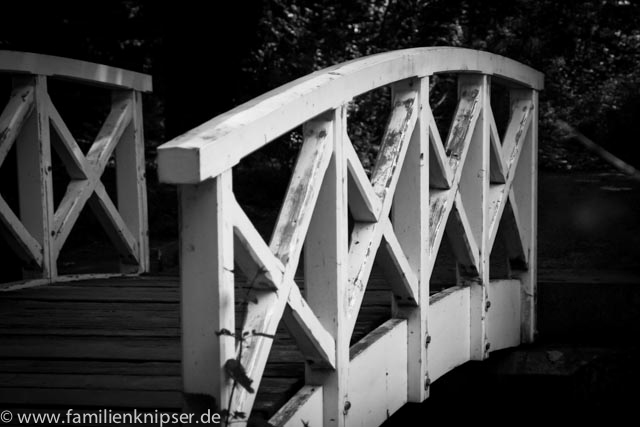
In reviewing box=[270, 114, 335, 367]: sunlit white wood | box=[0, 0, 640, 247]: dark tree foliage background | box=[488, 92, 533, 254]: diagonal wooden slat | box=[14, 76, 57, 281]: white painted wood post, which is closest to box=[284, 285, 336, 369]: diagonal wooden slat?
box=[270, 114, 335, 367]: sunlit white wood

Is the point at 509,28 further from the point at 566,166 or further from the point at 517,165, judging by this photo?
the point at 517,165

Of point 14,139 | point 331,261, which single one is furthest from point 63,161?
point 331,261

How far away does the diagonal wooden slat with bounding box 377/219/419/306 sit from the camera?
325cm

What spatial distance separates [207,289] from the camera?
2.14 metres

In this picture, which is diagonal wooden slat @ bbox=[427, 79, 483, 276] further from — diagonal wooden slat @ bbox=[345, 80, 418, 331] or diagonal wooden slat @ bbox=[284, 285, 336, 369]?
diagonal wooden slat @ bbox=[284, 285, 336, 369]

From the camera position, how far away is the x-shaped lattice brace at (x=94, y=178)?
16.1 ft

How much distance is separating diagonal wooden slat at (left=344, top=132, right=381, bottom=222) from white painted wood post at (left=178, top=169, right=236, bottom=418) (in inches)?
31.2

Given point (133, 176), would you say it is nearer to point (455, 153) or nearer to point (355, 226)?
point (455, 153)

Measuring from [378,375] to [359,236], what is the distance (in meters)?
0.56

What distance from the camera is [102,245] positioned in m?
8.85

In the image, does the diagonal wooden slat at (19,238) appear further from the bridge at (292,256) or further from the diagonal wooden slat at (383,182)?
the diagonal wooden slat at (383,182)

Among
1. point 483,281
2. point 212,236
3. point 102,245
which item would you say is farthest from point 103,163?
point 102,245

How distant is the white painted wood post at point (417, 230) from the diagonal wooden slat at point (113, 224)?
1.94m

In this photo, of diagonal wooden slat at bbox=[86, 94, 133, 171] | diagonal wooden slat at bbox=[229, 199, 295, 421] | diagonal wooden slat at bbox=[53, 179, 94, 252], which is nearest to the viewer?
diagonal wooden slat at bbox=[229, 199, 295, 421]
